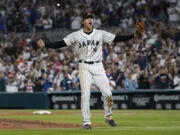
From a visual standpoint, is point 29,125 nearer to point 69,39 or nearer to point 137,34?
point 69,39

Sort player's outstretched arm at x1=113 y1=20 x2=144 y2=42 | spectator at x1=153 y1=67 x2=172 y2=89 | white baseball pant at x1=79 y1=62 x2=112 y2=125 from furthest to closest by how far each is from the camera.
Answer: spectator at x1=153 y1=67 x2=172 y2=89
player's outstretched arm at x1=113 y1=20 x2=144 y2=42
white baseball pant at x1=79 y1=62 x2=112 y2=125

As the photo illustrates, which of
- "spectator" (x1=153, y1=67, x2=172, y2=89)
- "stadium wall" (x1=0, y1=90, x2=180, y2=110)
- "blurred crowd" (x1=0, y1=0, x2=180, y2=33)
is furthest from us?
"blurred crowd" (x1=0, y1=0, x2=180, y2=33)

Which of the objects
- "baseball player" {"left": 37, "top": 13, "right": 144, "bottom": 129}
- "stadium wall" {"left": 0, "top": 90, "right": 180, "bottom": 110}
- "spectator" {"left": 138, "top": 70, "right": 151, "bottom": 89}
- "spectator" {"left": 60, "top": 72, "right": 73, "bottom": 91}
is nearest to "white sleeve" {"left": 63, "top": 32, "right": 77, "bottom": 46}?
"baseball player" {"left": 37, "top": 13, "right": 144, "bottom": 129}

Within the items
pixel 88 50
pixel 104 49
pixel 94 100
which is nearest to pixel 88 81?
pixel 88 50

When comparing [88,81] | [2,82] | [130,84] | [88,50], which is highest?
[88,50]

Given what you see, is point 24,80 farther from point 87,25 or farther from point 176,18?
point 87,25

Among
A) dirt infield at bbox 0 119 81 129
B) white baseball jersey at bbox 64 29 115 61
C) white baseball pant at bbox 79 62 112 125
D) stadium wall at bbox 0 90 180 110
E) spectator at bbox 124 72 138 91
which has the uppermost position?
white baseball jersey at bbox 64 29 115 61

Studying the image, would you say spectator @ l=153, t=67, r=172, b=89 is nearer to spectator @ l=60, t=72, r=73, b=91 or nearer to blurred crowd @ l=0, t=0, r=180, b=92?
blurred crowd @ l=0, t=0, r=180, b=92

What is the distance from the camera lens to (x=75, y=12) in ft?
86.5

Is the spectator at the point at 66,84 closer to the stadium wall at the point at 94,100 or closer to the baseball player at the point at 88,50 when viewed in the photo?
the stadium wall at the point at 94,100

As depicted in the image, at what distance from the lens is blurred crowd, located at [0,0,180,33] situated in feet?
76.8

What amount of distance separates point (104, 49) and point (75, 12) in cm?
416

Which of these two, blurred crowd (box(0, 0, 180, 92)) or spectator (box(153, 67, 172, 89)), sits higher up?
blurred crowd (box(0, 0, 180, 92))

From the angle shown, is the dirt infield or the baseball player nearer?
the baseball player
